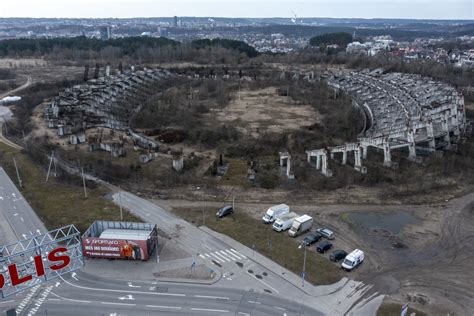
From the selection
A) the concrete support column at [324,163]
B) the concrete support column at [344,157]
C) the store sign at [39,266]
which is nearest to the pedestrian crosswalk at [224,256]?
the store sign at [39,266]

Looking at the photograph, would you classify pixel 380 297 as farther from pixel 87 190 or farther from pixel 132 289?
pixel 87 190

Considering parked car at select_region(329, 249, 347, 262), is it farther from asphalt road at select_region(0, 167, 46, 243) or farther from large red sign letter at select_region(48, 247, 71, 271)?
asphalt road at select_region(0, 167, 46, 243)

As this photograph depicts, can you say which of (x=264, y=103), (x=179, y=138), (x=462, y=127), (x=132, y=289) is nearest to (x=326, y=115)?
(x=264, y=103)

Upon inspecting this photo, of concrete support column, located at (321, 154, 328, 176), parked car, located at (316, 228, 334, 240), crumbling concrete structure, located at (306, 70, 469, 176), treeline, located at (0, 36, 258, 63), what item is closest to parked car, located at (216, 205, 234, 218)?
parked car, located at (316, 228, 334, 240)

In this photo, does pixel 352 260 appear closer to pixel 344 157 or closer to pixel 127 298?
pixel 127 298

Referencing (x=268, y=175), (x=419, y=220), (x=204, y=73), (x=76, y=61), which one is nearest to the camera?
(x=419, y=220)

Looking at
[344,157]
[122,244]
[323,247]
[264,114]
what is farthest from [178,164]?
[264,114]
